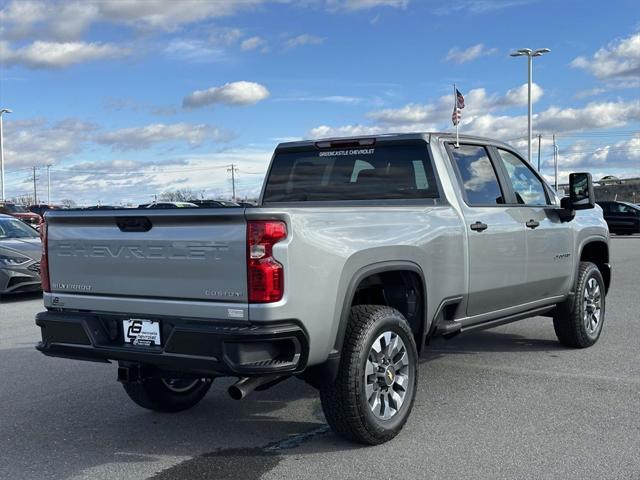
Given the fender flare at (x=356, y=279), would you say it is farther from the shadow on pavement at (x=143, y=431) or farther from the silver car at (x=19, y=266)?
the silver car at (x=19, y=266)

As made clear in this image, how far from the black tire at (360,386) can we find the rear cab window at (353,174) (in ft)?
4.27

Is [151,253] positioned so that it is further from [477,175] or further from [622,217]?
[622,217]

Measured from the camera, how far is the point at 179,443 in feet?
14.8

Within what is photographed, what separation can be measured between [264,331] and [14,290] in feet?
27.8

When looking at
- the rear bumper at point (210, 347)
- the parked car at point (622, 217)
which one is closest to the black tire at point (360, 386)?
the rear bumper at point (210, 347)

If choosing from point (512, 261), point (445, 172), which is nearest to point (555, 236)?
point (512, 261)

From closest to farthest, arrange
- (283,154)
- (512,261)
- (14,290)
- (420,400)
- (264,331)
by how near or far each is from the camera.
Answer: (264,331), (420,400), (512,261), (283,154), (14,290)

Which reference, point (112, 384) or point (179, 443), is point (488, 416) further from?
point (112, 384)

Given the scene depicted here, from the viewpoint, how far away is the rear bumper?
12.1 ft

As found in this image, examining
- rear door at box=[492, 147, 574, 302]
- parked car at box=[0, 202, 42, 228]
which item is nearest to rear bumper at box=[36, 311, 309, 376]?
rear door at box=[492, 147, 574, 302]

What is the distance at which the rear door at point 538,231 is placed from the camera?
600cm

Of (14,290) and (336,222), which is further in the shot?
(14,290)

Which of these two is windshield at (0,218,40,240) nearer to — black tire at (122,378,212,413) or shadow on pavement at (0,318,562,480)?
shadow on pavement at (0,318,562,480)

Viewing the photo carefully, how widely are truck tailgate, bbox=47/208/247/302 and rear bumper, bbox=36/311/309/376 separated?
0.58 feet
